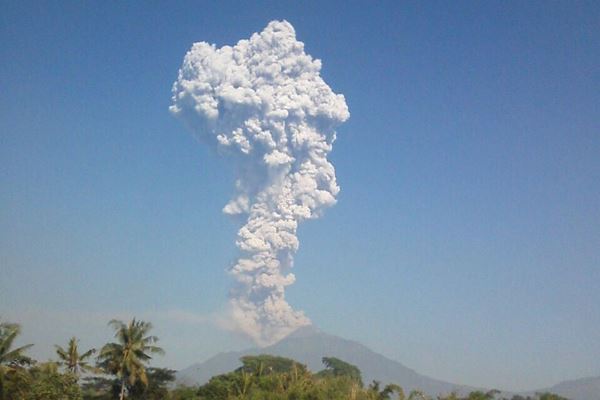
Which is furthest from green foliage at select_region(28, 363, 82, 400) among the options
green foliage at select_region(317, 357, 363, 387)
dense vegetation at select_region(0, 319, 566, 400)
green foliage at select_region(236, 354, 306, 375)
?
green foliage at select_region(317, 357, 363, 387)

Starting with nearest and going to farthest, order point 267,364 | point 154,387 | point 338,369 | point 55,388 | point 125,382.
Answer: point 55,388, point 125,382, point 154,387, point 267,364, point 338,369

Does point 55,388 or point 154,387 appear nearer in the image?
point 55,388

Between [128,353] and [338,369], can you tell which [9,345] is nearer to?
[128,353]

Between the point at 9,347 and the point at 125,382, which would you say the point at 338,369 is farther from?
the point at 9,347

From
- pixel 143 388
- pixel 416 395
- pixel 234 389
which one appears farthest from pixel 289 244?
pixel 416 395

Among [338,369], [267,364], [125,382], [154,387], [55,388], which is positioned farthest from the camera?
[338,369]

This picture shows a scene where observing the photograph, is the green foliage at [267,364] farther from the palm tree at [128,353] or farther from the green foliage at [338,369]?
the palm tree at [128,353]

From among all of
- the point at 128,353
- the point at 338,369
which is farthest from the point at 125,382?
the point at 338,369

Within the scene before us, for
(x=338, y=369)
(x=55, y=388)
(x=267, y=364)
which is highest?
(x=267, y=364)

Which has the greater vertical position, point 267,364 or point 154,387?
point 267,364

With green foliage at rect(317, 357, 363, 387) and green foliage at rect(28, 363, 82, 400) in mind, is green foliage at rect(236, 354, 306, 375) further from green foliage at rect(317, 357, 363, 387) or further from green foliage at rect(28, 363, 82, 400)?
green foliage at rect(28, 363, 82, 400)

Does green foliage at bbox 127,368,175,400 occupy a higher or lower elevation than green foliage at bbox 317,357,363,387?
lower

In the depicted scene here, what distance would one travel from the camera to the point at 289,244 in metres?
112

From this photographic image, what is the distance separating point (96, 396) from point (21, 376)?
710 inches
